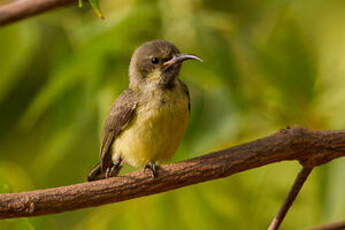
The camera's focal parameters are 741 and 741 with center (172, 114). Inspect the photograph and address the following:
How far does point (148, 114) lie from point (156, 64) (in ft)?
1.66

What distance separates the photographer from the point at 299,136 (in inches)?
144

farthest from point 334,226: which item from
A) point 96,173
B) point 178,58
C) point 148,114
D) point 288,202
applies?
point 96,173

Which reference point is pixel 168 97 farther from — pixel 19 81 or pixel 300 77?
pixel 19 81

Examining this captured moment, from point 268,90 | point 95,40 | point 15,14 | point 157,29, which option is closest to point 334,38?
point 268,90

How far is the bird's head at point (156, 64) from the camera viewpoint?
502 centimetres

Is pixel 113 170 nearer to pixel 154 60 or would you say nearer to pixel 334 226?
pixel 154 60

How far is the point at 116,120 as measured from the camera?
16.4ft

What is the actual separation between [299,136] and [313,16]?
2.37 meters

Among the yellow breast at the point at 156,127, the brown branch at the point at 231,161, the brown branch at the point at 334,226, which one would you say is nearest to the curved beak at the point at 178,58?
the yellow breast at the point at 156,127

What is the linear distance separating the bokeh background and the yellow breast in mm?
103

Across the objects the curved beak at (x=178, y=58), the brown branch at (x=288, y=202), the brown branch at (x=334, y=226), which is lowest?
the brown branch at (x=334, y=226)

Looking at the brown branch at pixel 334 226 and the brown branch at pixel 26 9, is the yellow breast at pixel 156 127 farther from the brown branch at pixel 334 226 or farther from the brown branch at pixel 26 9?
the brown branch at pixel 334 226

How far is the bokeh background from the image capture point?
4.62 meters

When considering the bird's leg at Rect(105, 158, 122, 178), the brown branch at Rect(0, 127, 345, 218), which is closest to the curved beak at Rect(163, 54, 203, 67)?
the bird's leg at Rect(105, 158, 122, 178)
